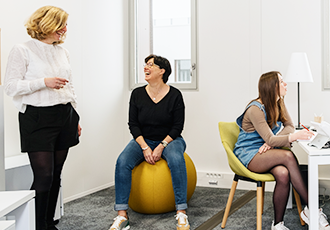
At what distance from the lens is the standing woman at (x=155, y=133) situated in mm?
2299

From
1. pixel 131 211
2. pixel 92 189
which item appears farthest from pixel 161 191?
pixel 92 189

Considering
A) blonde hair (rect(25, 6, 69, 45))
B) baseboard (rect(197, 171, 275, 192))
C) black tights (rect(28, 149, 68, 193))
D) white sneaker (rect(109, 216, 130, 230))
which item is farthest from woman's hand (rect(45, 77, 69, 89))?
baseboard (rect(197, 171, 275, 192))

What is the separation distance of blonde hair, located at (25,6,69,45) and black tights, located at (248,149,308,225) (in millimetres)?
1512

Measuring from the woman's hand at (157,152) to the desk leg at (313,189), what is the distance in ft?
3.51

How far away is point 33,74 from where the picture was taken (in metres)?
1.92

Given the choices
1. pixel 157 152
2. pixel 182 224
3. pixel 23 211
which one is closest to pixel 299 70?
pixel 157 152

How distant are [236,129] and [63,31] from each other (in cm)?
139

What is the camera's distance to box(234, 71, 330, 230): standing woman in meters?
2.02

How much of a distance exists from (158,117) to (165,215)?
0.77 metres

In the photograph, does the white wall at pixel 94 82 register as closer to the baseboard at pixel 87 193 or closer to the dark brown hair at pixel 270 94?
the baseboard at pixel 87 193

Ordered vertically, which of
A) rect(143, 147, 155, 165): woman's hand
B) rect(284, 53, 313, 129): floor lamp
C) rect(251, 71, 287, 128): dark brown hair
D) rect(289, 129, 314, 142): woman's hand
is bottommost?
rect(143, 147, 155, 165): woman's hand

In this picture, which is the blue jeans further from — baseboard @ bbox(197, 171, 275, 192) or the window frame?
the window frame

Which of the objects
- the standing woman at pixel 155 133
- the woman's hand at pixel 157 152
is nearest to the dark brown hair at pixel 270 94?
the standing woman at pixel 155 133

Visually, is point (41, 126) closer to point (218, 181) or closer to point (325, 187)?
point (218, 181)
